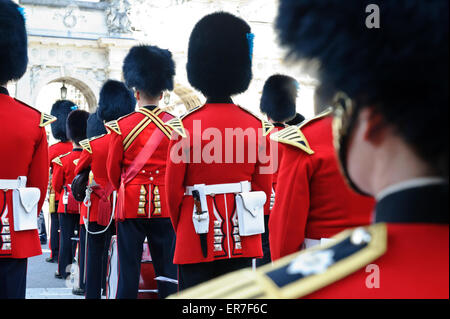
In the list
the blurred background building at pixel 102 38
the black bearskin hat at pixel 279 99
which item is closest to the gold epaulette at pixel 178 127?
the black bearskin hat at pixel 279 99

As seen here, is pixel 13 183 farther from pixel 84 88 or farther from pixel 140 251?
pixel 84 88

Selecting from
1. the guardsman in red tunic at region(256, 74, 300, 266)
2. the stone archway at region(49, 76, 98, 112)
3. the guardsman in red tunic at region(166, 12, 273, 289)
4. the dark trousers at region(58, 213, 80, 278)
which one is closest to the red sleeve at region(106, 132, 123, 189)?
the guardsman in red tunic at region(166, 12, 273, 289)

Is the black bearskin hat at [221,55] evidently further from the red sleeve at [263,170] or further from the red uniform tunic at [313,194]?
the red uniform tunic at [313,194]

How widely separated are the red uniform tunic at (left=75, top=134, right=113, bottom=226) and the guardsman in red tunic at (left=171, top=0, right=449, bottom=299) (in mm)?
3781

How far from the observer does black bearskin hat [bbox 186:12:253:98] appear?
3.20m

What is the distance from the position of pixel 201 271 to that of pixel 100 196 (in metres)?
2.02

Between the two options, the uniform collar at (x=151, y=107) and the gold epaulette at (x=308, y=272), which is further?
the uniform collar at (x=151, y=107)

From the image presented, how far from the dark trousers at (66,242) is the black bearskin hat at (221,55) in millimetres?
3845

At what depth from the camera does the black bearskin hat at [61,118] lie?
7.58 m

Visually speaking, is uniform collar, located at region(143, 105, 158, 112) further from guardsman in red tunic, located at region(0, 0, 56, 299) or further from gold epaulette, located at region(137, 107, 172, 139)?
guardsman in red tunic, located at region(0, 0, 56, 299)

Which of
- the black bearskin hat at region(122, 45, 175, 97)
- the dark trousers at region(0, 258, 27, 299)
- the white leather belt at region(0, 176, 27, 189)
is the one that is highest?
the black bearskin hat at region(122, 45, 175, 97)

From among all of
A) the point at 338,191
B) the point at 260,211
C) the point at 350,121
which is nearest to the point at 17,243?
the point at 260,211

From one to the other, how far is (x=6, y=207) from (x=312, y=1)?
7.68 ft

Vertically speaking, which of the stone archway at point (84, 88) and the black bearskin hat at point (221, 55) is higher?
the stone archway at point (84, 88)
